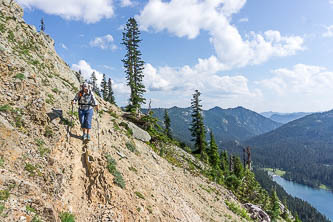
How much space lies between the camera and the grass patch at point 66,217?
21.4 feet

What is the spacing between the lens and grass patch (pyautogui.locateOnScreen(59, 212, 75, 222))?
257 inches

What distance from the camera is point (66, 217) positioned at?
6629mm

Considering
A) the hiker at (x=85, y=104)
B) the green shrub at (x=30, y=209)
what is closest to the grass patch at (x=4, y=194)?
the green shrub at (x=30, y=209)

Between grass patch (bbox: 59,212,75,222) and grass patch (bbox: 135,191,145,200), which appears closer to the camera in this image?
grass patch (bbox: 59,212,75,222)

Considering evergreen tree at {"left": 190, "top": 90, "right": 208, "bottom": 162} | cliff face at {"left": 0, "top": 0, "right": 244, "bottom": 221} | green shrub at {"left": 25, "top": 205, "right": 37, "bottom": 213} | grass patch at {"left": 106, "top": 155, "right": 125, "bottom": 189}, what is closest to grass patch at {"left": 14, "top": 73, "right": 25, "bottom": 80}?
cliff face at {"left": 0, "top": 0, "right": 244, "bottom": 221}

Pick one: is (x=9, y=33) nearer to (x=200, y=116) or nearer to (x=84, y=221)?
(x=84, y=221)

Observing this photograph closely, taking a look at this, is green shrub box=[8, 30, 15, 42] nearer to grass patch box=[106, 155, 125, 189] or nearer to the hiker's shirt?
the hiker's shirt

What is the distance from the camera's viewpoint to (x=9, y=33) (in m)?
14.1

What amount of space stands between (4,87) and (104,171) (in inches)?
237

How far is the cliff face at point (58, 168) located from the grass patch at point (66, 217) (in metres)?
0.10

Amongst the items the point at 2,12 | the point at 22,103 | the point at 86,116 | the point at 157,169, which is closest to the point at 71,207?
the point at 86,116

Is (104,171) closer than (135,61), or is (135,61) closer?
(104,171)

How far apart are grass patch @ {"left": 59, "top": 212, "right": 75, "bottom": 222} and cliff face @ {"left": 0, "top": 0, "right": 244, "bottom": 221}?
102mm

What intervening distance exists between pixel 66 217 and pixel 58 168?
2075mm
